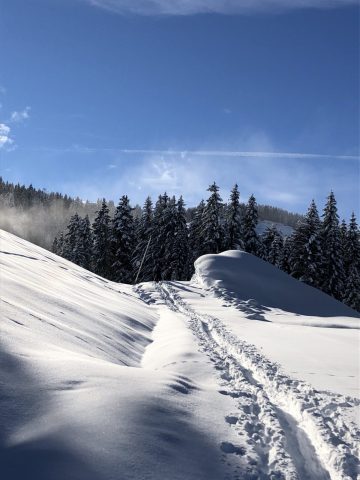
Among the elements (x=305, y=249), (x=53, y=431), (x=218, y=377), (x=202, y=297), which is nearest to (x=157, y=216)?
(x=305, y=249)

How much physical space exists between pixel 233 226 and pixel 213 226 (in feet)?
7.60

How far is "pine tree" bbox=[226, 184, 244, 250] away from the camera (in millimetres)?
44062

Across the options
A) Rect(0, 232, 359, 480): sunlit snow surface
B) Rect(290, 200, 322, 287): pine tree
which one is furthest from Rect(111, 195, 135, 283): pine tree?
Rect(0, 232, 359, 480): sunlit snow surface

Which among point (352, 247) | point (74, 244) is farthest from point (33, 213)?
point (352, 247)

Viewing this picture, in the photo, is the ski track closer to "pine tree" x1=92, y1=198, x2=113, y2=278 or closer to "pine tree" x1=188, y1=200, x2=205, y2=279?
"pine tree" x1=188, y1=200, x2=205, y2=279

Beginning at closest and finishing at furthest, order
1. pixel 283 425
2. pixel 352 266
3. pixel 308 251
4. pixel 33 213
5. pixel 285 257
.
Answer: pixel 283 425 → pixel 308 251 → pixel 352 266 → pixel 285 257 → pixel 33 213

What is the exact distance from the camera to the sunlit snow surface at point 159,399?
4000mm

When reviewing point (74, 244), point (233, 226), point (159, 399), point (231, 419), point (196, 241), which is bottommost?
point (231, 419)

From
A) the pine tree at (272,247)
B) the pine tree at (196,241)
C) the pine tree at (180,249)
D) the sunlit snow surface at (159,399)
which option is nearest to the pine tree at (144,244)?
the pine tree at (180,249)

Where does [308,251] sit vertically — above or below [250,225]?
below

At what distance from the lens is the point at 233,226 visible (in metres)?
44.2

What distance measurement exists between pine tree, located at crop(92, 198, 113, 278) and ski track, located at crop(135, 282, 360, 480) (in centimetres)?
3874

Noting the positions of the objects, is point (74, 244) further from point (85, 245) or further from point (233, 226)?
point (233, 226)

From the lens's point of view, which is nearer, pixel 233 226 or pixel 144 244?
pixel 233 226
